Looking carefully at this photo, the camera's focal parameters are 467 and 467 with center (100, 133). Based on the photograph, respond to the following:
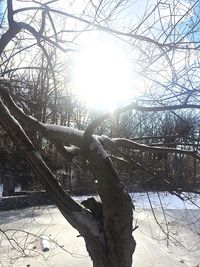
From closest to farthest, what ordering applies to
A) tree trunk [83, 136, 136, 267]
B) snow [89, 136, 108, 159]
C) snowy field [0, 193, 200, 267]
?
tree trunk [83, 136, 136, 267], snow [89, 136, 108, 159], snowy field [0, 193, 200, 267]

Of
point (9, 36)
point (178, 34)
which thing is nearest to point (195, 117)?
point (178, 34)

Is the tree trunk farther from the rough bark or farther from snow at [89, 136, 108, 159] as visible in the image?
snow at [89, 136, 108, 159]

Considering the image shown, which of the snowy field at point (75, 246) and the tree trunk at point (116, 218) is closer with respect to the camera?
the tree trunk at point (116, 218)

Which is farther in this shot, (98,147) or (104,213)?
(98,147)

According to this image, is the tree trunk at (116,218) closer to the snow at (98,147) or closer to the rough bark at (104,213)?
the rough bark at (104,213)

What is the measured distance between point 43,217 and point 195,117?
1025cm

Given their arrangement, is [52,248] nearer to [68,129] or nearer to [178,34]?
[68,129]

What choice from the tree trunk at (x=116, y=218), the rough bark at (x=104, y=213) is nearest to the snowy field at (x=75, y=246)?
the rough bark at (x=104, y=213)

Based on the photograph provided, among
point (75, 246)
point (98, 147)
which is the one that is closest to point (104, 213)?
point (98, 147)

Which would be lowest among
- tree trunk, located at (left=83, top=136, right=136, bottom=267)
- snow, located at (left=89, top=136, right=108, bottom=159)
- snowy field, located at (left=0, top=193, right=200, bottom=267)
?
snowy field, located at (left=0, top=193, right=200, bottom=267)

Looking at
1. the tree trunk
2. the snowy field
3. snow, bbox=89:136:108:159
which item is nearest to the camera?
the tree trunk

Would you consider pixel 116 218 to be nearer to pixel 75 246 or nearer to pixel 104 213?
pixel 104 213

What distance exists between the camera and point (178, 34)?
4.45 metres

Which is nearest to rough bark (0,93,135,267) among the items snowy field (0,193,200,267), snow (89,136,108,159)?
snow (89,136,108,159)
